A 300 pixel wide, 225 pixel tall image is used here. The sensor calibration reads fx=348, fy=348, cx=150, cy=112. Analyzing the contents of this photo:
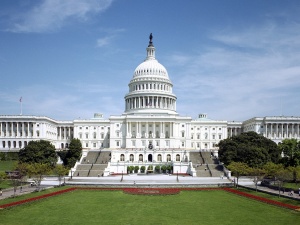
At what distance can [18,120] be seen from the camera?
126m

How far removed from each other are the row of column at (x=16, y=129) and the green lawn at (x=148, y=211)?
276ft

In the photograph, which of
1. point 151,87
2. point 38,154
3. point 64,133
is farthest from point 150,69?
point 38,154

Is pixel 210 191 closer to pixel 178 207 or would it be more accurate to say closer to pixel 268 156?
pixel 178 207

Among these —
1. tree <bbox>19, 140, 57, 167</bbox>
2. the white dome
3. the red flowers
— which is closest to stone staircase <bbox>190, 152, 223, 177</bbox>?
the red flowers

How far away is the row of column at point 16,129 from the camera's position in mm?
126688

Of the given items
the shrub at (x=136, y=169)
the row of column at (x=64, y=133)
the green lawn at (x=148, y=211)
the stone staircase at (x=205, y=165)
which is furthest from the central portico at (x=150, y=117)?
the green lawn at (x=148, y=211)

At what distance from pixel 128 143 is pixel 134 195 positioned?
6580cm

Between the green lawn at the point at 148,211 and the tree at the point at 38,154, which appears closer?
the green lawn at the point at 148,211

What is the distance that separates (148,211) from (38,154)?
55562mm

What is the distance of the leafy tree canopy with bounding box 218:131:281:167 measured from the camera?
80.4 m

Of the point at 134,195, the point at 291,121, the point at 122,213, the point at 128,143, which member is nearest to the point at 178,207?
the point at 122,213

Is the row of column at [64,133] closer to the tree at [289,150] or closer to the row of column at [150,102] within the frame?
the row of column at [150,102]

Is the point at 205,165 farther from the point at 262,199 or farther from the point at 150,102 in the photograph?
the point at 150,102

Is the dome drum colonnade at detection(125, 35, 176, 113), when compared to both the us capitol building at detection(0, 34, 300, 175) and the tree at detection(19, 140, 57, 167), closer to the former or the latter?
the us capitol building at detection(0, 34, 300, 175)
